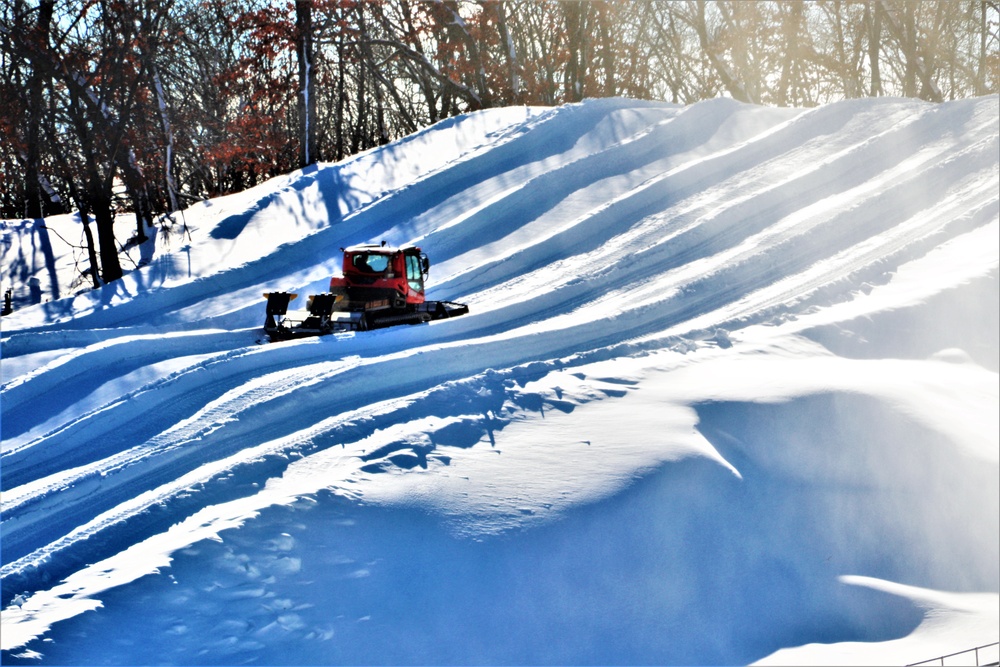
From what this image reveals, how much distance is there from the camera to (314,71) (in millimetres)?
21359

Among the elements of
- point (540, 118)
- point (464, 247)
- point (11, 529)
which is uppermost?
point (540, 118)

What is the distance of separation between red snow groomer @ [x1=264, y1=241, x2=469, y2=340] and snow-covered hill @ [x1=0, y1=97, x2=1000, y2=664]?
52 cm

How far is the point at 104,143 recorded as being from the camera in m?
15.5

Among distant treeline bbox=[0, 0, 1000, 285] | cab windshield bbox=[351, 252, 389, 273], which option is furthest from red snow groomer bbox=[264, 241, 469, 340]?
distant treeline bbox=[0, 0, 1000, 285]

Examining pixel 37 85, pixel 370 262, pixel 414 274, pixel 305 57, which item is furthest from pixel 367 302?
pixel 305 57

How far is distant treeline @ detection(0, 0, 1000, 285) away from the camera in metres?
15.8

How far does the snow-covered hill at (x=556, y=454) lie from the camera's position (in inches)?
248

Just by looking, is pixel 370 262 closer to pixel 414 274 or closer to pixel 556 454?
pixel 414 274

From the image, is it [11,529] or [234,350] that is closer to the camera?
[11,529]

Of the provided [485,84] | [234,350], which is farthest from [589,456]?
[485,84]

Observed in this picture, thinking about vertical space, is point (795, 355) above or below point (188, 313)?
below

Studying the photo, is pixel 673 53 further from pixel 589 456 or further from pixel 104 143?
pixel 589 456

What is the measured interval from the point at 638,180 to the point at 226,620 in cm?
1118

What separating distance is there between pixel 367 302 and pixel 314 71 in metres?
11.8
